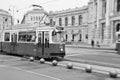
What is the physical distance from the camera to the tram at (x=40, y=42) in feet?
62.8

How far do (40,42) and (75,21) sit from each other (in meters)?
70.9

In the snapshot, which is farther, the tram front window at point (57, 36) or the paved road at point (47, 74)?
the tram front window at point (57, 36)

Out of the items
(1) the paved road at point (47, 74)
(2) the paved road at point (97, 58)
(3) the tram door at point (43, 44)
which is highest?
(3) the tram door at point (43, 44)

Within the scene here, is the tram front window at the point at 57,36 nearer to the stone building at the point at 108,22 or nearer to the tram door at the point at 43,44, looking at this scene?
the tram door at the point at 43,44

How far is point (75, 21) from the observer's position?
294ft

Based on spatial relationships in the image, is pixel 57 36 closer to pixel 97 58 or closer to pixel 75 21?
pixel 97 58

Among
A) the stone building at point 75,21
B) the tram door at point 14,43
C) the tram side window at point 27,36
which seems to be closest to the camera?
the tram side window at point 27,36

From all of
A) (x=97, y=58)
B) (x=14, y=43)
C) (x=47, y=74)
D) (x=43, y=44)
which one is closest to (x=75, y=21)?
(x=14, y=43)

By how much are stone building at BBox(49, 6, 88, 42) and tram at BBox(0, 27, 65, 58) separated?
60203mm

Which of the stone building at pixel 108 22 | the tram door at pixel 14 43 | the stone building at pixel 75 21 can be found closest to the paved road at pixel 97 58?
the tram door at pixel 14 43

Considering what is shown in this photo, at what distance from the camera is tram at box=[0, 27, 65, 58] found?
62.8 ft

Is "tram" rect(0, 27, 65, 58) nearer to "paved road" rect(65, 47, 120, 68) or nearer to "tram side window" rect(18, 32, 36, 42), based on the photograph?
"tram side window" rect(18, 32, 36, 42)

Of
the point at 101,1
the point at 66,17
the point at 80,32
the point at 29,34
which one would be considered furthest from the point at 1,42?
the point at 66,17

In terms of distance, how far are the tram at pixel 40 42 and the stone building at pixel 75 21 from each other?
60203mm
